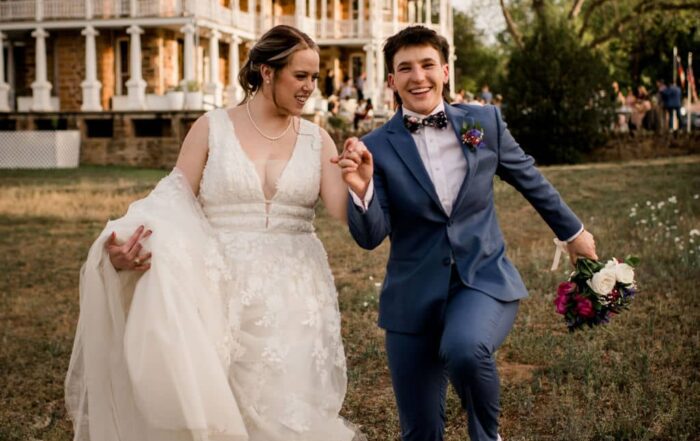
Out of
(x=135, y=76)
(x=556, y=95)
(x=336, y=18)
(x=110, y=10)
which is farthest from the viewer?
(x=336, y=18)

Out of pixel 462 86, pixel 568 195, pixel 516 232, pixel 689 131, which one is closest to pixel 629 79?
pixel 462 86

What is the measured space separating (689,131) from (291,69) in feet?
86.5

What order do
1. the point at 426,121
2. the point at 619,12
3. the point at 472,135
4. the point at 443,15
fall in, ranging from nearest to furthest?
the point at 472,135 → the point at 426,121 → the point at 619,12 → the point at 443,15

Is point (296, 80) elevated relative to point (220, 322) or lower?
elevated

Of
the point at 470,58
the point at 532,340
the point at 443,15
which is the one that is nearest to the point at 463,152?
the point at 532,340

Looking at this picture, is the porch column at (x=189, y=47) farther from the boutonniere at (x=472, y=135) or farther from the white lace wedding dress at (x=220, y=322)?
the boutonniere at (x=472, y=135)

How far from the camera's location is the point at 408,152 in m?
4.32

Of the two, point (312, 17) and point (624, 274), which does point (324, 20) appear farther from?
point (624, 274)

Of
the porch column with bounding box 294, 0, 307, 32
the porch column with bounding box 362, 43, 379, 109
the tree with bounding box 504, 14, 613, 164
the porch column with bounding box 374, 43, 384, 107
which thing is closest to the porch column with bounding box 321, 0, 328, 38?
the porch column with bounding box 294, 0, 307, 32

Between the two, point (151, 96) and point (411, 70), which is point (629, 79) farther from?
point (411, 70)

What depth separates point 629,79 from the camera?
5872 centimetres

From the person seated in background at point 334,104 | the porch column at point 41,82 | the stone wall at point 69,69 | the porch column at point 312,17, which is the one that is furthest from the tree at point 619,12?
the porch column at point 41,82

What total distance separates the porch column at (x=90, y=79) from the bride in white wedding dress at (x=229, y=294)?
30.3m

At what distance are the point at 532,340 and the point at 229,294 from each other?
345 cm
